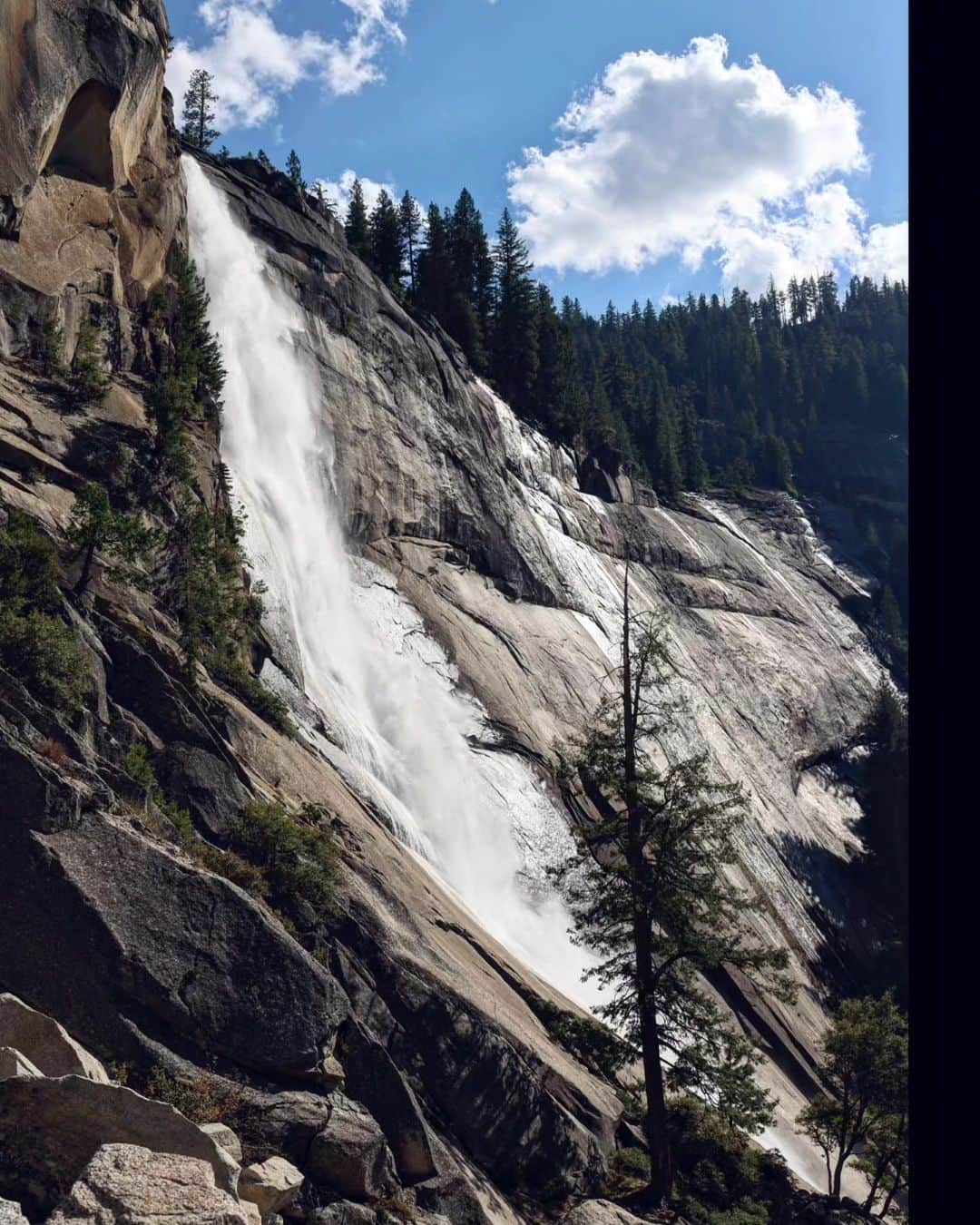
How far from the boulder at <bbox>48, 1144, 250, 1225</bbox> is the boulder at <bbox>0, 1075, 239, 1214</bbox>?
0.81ft

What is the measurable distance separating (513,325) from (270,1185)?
2087 inches

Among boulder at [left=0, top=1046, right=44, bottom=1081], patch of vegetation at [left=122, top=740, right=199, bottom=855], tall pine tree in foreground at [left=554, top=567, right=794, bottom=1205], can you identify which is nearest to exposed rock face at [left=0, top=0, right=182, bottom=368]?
patch of vegetation at [left=122, top=740, right=199, bottom=855]

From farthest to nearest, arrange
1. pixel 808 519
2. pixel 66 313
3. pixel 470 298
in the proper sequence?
pixel 808 519, pixel 470 298, pixel 66 313

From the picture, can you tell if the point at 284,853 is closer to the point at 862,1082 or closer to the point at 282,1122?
the point at 282,1122

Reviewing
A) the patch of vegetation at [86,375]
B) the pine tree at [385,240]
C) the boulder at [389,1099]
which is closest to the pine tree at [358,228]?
the pine tree at [385,240]

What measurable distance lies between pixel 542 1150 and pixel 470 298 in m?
51.4

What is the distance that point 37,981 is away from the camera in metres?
10.9

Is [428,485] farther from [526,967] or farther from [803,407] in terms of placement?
[803,407]

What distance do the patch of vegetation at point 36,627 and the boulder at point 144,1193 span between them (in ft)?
24.5

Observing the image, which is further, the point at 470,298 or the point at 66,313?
the point at 470,298

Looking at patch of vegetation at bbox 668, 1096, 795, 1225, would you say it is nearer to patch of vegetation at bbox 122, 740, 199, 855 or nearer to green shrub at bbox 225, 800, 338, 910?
green shrub at bbox 225, 800, 338, 910

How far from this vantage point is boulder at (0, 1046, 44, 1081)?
8562 mm

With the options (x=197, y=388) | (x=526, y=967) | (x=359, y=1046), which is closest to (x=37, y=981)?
(x=359, y=1046)

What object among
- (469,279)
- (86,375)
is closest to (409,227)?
(469,279)
